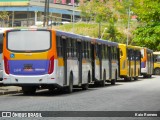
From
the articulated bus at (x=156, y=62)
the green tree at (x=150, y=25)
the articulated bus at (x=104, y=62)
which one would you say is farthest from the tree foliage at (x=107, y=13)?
the green tree at (x=150, y=25)

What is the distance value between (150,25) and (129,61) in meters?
12.1

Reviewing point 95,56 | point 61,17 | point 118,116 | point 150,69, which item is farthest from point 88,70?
point 61,17

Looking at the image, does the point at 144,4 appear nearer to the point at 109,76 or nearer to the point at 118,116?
the point at 109,76

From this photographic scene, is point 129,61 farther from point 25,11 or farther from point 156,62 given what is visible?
point 25,11

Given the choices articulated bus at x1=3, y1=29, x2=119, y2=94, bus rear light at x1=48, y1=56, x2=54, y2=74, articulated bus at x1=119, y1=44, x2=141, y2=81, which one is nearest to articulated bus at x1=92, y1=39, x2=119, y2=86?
articulated bus at x1=119, y1=44, x2=141, y2=81

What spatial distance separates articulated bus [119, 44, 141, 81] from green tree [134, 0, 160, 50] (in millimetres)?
8429

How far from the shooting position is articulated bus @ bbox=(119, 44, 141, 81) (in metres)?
45.8

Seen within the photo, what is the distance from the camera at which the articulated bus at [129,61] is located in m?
45.8

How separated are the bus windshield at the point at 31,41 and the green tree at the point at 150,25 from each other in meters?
11.2

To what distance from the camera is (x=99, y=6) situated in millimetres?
100188

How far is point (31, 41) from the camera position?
25828mm

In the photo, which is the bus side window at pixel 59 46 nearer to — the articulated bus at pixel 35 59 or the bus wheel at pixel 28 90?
the articulated bus at pixel 35 59

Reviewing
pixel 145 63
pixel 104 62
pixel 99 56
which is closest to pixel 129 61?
pixel 145 63

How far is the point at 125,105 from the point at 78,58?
964 cm
